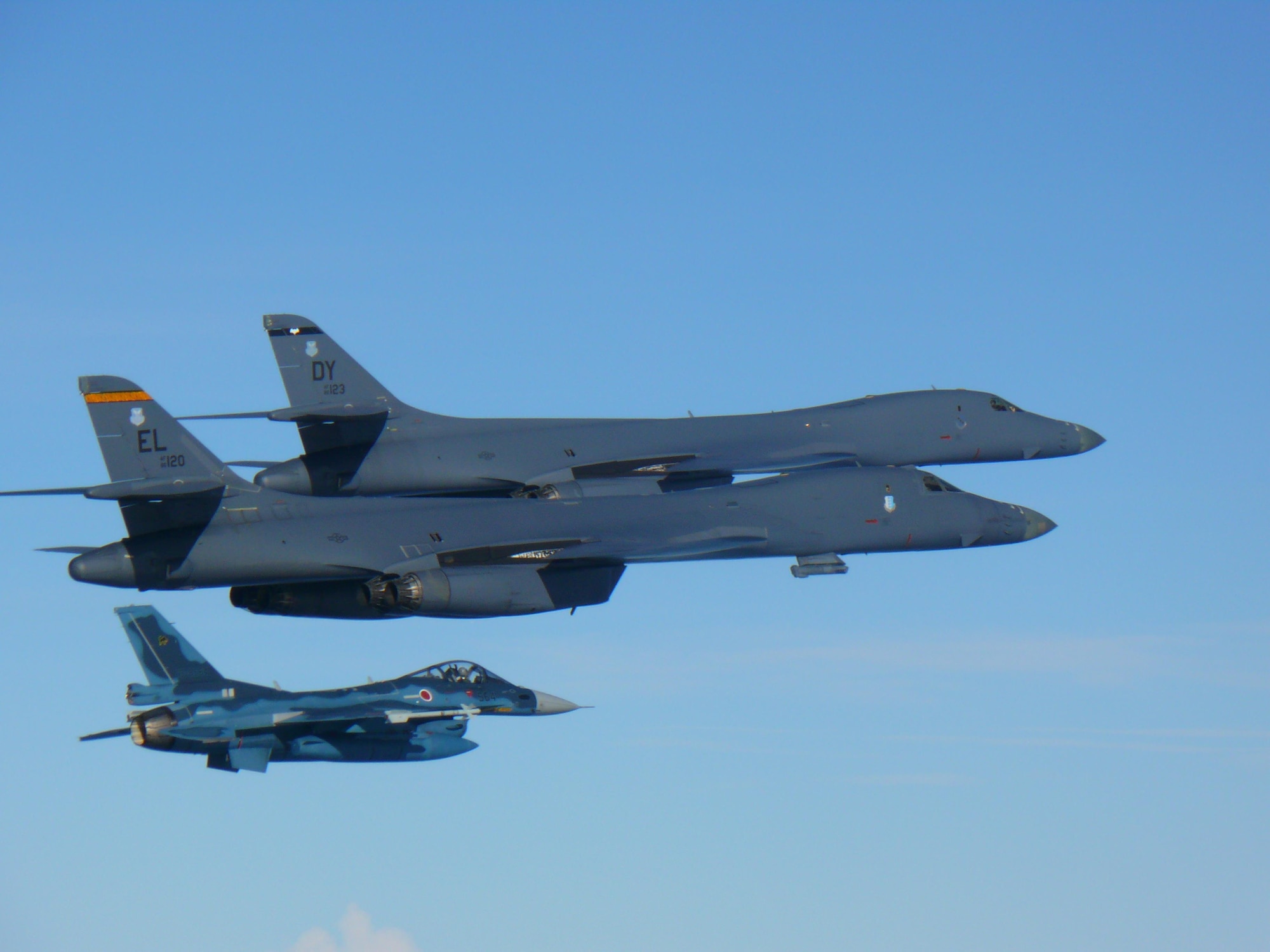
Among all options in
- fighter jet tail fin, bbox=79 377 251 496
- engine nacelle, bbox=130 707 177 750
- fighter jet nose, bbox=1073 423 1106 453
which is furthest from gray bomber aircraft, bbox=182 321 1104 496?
fighter jet tail fin, bbox=79 377 251 496

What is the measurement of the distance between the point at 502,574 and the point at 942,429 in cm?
1562

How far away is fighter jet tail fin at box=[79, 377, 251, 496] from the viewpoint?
32.4m

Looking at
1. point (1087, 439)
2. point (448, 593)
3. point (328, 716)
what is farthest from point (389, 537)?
point (1087, 439)

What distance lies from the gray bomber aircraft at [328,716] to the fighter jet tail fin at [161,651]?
25 centimetres

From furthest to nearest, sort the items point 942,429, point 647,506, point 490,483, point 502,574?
point 942,429 → point 490,483 → point 647,506 → point 502,574

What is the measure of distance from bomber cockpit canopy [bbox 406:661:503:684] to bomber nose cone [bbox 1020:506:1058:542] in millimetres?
11935

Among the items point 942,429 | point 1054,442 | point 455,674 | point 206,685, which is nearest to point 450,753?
point 455,674

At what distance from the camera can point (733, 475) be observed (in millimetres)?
41844

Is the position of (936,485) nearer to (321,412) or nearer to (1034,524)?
(1034,524)

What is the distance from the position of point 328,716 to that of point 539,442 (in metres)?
7.99

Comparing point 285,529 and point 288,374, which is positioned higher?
point 288,374

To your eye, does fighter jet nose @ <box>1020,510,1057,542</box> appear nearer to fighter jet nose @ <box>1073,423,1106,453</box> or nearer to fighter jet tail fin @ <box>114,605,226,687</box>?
fighter jet nose @ <box>1073,423,1106,453</box>

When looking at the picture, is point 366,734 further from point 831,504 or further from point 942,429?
point 942,429

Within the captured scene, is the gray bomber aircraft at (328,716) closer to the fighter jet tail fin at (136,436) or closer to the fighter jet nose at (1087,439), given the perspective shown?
the fighter jet tail fin at (136,436)
